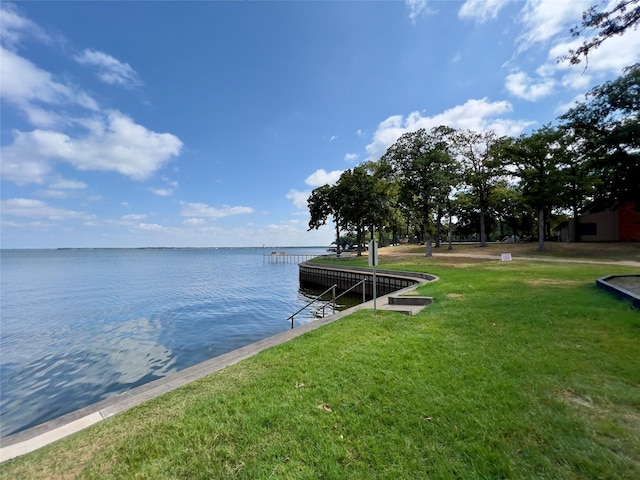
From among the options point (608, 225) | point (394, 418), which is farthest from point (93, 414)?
point (608, 225)

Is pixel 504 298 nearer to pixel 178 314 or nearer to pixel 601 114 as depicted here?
pixel 601 114

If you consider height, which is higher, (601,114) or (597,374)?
(601,114)

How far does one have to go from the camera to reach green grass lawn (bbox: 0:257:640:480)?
7.94ft

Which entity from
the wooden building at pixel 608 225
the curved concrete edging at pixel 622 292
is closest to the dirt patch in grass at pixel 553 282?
the curved concrete edging at pixel 622 292

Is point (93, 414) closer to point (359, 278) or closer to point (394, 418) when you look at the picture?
point (394, 418)

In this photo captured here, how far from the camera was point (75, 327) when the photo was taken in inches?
526

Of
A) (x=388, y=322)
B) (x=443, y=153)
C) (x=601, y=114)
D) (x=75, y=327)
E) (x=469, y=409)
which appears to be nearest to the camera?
(x=469, y=409)

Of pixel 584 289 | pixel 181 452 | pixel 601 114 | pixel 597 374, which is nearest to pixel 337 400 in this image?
pixel 181 452

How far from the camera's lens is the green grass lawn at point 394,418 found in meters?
2.42

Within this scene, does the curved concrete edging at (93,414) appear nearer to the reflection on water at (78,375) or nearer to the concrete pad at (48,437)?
the concrete pad at (48,437)

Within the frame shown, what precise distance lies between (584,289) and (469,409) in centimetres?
940

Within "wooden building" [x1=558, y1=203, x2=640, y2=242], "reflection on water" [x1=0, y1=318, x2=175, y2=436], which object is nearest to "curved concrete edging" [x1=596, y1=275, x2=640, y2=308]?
"reflection on water" [x1=0, y1=318, x2=175, y2=436]

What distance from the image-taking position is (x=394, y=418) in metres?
2.99

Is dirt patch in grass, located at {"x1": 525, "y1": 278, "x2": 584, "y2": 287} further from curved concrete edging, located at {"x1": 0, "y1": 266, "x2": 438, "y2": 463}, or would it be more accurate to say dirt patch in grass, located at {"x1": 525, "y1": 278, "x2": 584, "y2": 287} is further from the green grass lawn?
curved concrete edging, located at {"x1": 0, "y1": 266, "x2": 438, "y2": 463}
